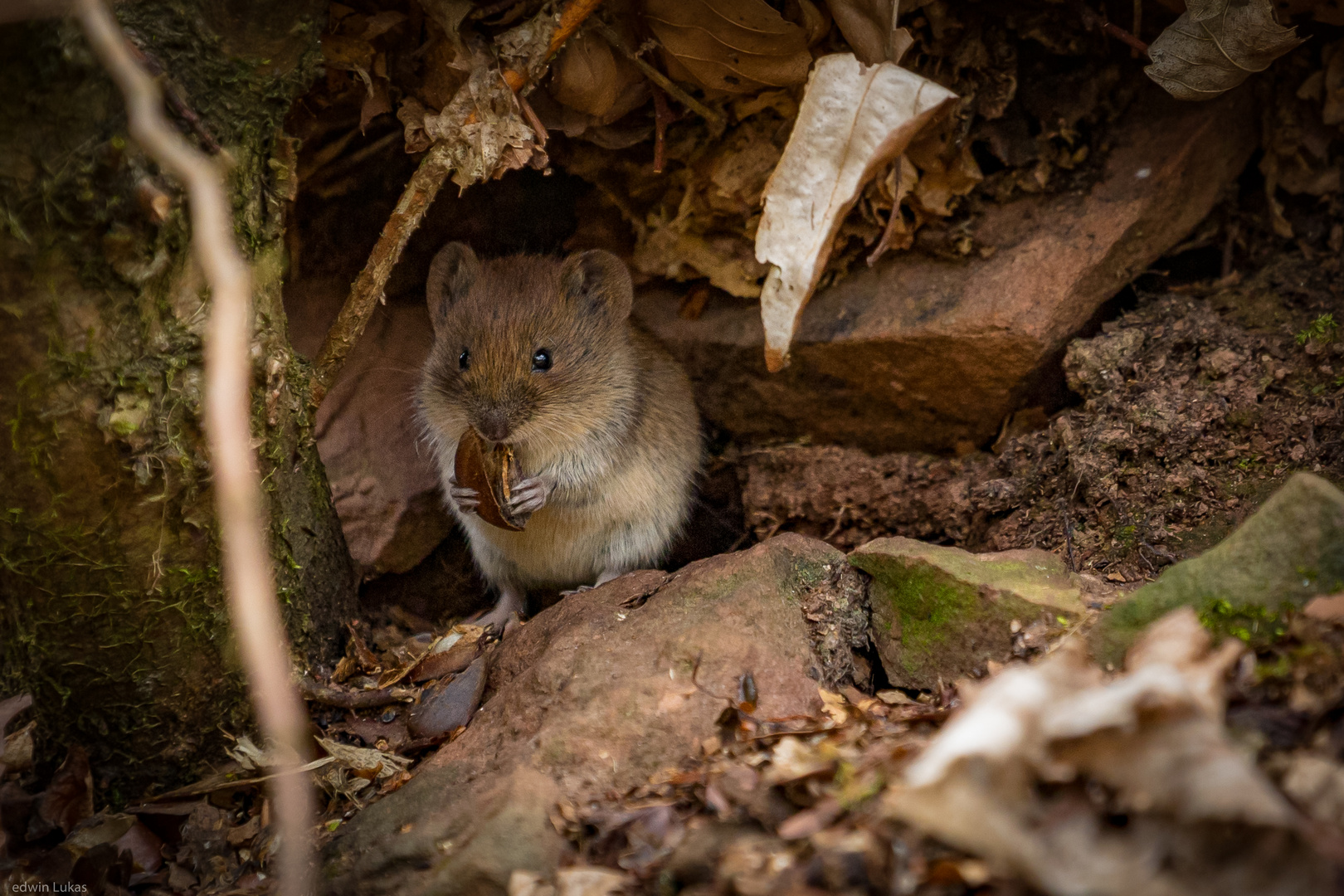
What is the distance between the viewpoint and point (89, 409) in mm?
2963

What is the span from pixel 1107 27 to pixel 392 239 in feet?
10.5

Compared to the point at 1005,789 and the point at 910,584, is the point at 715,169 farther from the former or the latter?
the point at 1005,789

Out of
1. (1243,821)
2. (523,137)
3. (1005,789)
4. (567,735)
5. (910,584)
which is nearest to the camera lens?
(1243,821)

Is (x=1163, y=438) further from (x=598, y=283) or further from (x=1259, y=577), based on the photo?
(x=598, y=283)

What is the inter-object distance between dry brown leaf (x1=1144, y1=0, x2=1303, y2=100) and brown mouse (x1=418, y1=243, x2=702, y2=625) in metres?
2.62

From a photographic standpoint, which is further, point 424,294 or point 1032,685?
point 424,294

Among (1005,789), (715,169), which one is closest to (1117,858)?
(1005,789)

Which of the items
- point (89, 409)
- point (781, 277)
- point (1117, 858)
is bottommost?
point (1117, 858)

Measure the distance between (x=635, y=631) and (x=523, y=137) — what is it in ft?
6.63

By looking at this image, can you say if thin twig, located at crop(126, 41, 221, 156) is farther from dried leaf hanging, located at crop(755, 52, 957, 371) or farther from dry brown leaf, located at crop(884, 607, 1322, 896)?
dry brown leaf, located at crop(884, 607, 1322, 896)

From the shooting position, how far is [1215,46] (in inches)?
149

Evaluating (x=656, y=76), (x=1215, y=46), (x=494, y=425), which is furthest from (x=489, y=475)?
(x=1215, y=46)

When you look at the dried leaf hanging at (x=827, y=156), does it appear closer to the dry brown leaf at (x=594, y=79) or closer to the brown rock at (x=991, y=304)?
the dry brown leaf at (x=594, y=79)

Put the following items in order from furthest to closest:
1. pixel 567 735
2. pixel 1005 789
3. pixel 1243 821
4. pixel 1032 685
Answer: pixel 567 735 < pixel 1032 685 < pixel 1005 789 < pixel 1243 821
